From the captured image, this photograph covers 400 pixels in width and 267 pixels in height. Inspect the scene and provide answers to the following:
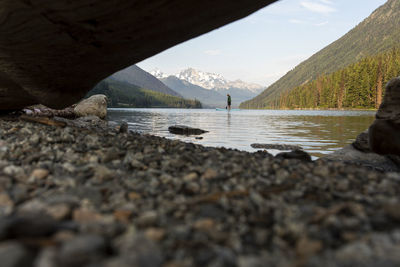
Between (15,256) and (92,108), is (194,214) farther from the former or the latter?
(92,108)

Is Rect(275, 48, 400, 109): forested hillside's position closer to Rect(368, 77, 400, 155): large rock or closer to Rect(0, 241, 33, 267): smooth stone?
Rect(368, 77, 400, 155): large rock

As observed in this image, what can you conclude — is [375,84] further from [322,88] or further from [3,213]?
[3,213]

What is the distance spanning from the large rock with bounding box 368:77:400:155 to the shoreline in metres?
3.84

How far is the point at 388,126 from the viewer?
615cm

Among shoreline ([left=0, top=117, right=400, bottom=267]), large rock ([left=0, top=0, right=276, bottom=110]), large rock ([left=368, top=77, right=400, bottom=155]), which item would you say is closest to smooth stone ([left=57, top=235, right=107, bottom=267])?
shoreline ([left=0, top=117, right=400, bottom=267])

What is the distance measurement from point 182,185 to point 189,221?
799 millimetres

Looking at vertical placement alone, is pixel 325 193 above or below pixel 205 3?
below

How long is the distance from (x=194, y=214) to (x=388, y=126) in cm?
635

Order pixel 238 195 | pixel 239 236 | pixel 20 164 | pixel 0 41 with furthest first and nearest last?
pixel 0 41, pixel 20 164, pixel 238 195, pixel 239 236

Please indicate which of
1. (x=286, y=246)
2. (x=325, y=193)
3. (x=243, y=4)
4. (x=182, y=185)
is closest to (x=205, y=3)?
(x=243, y=4)

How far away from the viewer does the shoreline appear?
1479 mm

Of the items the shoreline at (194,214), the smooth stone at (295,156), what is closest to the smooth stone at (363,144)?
the smooth stone at (295,156)

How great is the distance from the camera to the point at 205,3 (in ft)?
10.6

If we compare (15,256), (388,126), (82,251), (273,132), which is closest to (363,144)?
(388,126)
